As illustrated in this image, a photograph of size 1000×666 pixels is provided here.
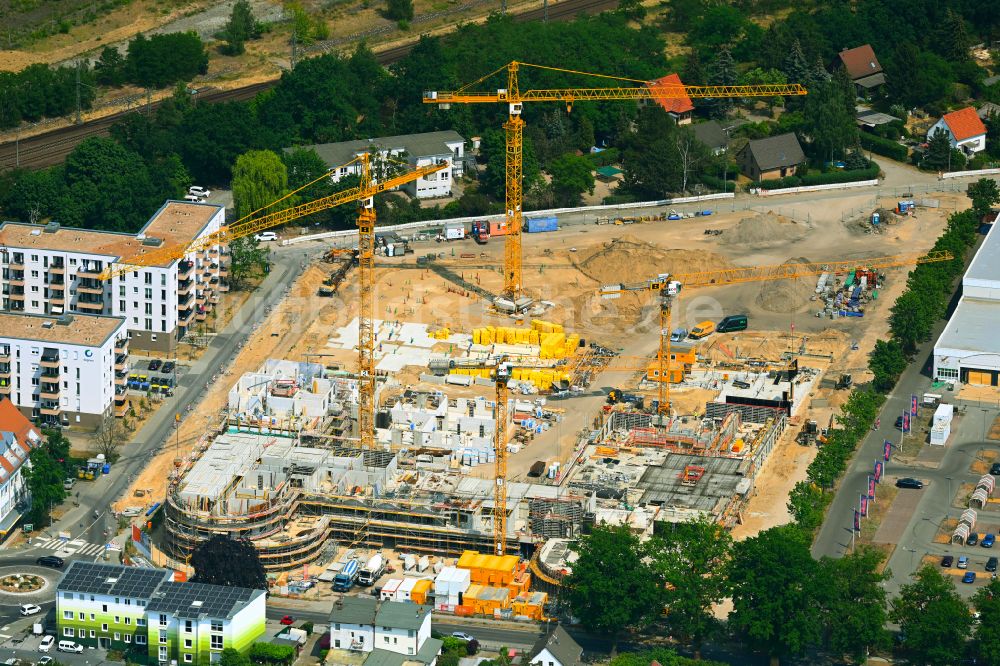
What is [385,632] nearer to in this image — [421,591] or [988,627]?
[421,591]

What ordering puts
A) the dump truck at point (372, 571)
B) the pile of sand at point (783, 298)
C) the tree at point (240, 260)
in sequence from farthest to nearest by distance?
the tree at point (240, 260), the pile of sand at point (783, 298), the dump truck at point (372, 571)

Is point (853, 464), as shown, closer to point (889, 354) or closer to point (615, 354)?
point (889, 354)

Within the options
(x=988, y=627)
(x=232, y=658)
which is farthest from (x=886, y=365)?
(x=232, y=658)

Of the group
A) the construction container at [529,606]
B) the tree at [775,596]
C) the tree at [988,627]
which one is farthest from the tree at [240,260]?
the tree at [988,627]

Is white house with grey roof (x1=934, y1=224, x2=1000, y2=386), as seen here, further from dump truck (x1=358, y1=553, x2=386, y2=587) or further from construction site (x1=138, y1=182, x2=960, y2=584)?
dump truck (x1=358, y1=553, x2=386, y2=587)

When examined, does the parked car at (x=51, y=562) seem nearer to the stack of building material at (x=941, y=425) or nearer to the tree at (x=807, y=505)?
the tree at (x=807, y=505)

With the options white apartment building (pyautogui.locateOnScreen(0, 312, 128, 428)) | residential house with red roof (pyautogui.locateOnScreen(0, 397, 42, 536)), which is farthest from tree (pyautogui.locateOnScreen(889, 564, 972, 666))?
white apartment building (pyautogui.locateOnScreen(0, 312, 128, 428))

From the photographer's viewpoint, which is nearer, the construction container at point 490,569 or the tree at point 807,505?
the construction container at point 490,569
